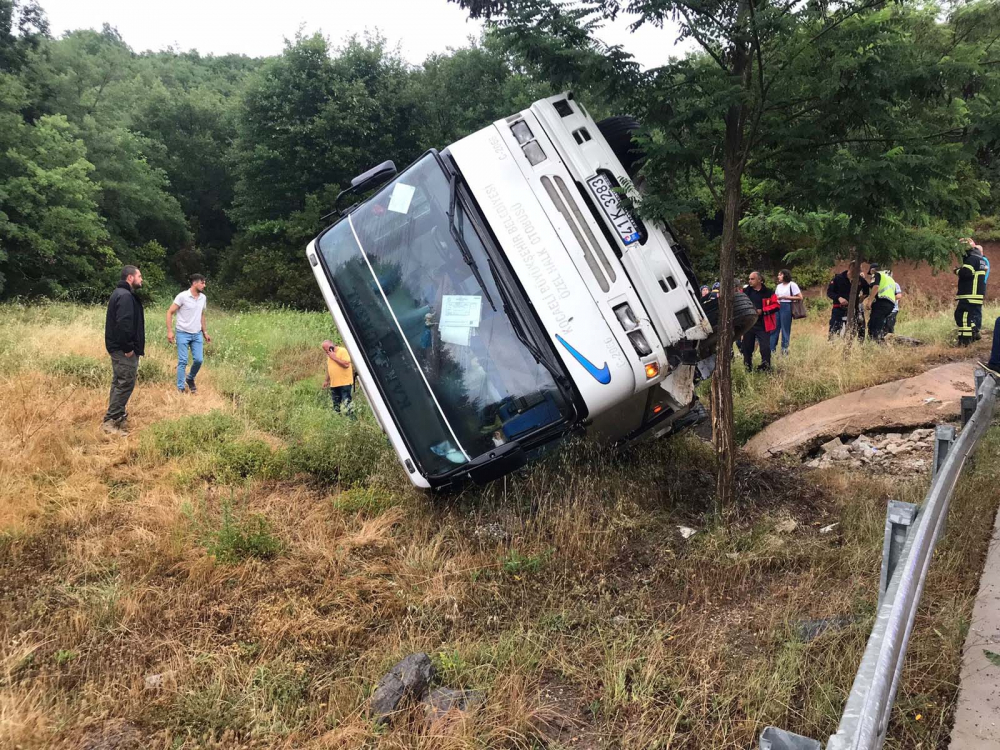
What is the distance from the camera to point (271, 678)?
127 inches

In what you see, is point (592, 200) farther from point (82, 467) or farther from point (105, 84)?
point (105, 84)

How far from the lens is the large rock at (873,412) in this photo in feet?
21.1

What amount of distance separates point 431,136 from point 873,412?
2623 centimetres

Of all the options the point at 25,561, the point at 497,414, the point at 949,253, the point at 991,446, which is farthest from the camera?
the point at 949,253

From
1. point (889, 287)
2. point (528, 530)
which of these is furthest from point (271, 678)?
point (889, 287)

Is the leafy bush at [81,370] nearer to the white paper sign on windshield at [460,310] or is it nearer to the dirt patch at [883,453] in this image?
the white paper sign on windshield at [460,310]

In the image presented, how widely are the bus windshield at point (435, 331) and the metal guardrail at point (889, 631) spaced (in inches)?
82.7

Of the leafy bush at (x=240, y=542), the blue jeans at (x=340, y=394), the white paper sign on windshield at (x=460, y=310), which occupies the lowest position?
the leafy bush at (x=240, y=542)

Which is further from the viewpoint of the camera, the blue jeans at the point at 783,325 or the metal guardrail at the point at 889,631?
the blue jeans at the point at 783,325

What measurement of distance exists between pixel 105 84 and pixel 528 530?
45.9 m

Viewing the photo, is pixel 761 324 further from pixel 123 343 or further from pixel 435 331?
pixel 123 343

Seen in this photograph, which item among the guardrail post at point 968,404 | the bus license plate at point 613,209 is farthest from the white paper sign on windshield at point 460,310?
the guardrail post at point 968,404

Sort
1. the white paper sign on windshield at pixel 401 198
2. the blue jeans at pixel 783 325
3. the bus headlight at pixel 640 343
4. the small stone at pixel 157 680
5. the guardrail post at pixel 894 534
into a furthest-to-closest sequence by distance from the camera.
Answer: the blue jeans at pixel 783 325, the white paper sign on windshield at pixel 401 198, the bus headlight at pixel 640 343, the small stone at pixel 157 680, the guardrail post at pixel 894 534

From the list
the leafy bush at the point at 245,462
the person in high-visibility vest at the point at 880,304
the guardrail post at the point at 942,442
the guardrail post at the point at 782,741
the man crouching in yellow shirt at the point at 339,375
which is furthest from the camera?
the person in high-visibility vest at the point at 880,304
